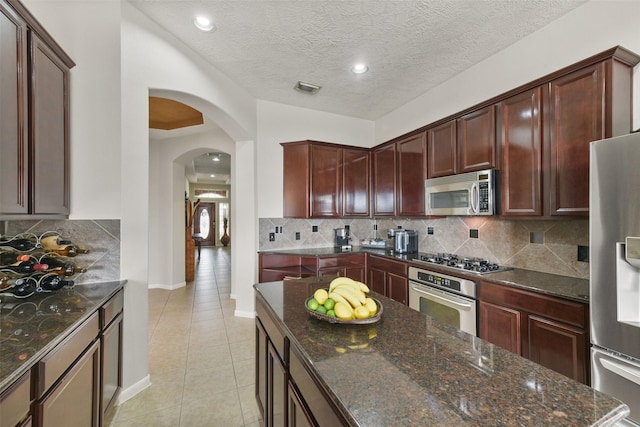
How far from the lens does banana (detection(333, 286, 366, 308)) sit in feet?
3.95

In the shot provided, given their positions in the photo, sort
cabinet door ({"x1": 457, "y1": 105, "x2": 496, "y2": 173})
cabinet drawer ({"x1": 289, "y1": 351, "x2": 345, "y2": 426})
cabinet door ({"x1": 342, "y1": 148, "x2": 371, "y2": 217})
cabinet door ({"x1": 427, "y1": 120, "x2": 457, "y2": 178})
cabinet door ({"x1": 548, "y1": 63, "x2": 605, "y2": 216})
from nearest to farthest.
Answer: cabinet drawer ({"x1": 289, "y1": 351, "x2": 345, "y2": 426}), cabinet door ({"x1": 548, "y1": 63, "x2": 605, "y2": 216}), cabinet door ({"x1": 457, "y1": 105, "x2": 496, "y2": 173}), cabinet door ({"x1": 427, "y1": 120, "x2": 457, "y2": 178}), cabinet door ({"x1": 342, "y1": 148, "x2": 371, "y2": 217})

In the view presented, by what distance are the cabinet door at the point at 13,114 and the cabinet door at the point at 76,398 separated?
3.02 feet

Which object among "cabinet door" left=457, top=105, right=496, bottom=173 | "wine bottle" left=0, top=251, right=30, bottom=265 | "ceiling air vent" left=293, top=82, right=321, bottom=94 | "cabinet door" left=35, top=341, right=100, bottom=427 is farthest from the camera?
"ceiling air vent" left=293, top=82, right=321, bottom=94

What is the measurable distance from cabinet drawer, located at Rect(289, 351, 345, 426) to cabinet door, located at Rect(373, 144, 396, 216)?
9.53 ft

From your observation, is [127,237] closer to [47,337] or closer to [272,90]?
[47,337]

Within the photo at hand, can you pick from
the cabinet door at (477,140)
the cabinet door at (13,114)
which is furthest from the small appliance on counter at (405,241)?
the cabinet door at (13,114)

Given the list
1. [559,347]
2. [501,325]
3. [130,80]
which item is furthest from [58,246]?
[559,347]

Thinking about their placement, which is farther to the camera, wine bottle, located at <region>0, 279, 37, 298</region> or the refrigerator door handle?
wine bottle, located at <region>0, 279, 37, 298</region>

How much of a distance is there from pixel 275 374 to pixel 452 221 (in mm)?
2714

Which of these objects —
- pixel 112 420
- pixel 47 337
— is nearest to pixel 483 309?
pixel 47 337

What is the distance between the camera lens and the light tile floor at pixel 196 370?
1.94 meters

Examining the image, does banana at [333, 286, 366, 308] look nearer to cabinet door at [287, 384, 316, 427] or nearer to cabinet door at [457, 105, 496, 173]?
cabinet door at [287, 384, 316, 427]

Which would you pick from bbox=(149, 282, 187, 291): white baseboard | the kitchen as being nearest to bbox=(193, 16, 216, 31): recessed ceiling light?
the kitchen

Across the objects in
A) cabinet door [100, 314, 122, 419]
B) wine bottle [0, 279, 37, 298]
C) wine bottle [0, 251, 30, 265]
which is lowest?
cabinet door [100, 314, 122, 419]
